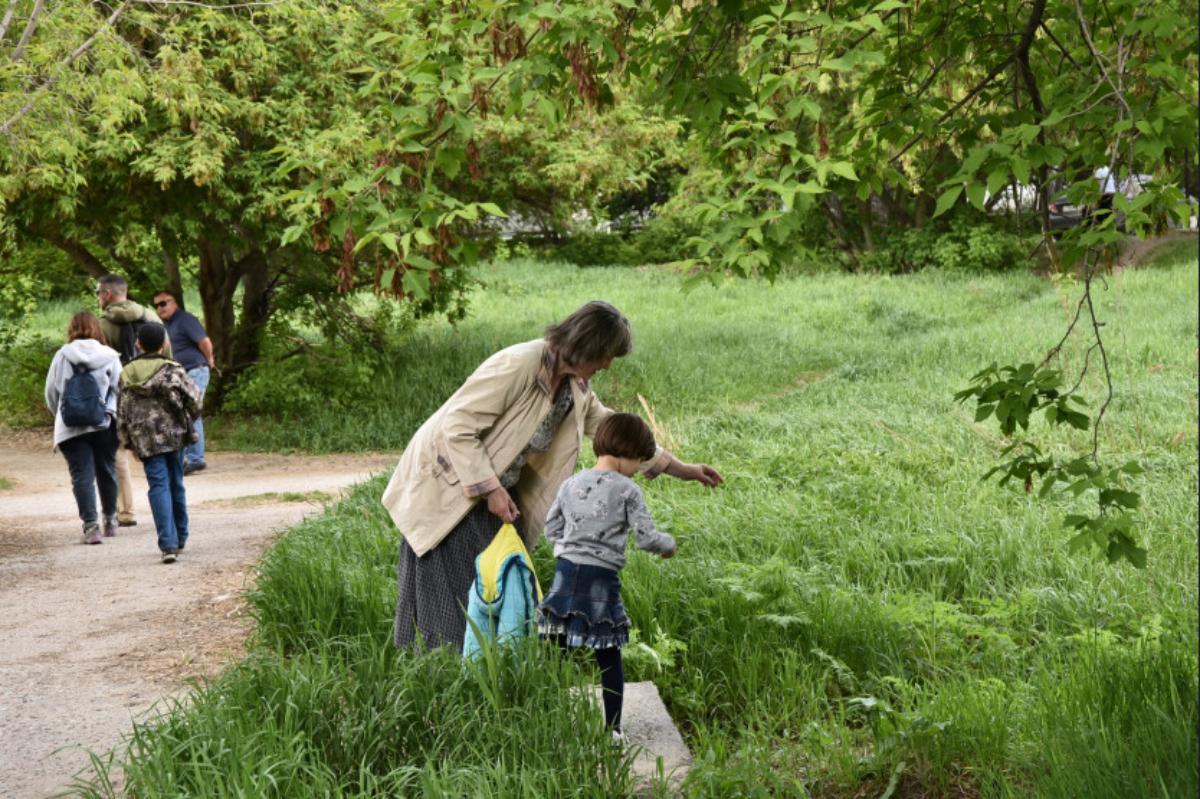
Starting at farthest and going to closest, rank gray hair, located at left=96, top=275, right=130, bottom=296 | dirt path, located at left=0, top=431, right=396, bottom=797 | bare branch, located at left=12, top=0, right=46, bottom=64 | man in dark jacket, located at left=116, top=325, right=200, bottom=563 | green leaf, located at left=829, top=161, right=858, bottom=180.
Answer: gray hair, located at left=96, top=275, right=130, bottom=296, man in dark jacket, located at left=116, top=325, right=200, bottom=563, bare branch, located at left=12, top=0, right=46, bottom=64, dirt path, located at left=0, top=431, right=396, bottom=797, green leaf, located at left=829, top=161, right=858, bottom=180

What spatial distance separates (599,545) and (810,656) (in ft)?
5.35

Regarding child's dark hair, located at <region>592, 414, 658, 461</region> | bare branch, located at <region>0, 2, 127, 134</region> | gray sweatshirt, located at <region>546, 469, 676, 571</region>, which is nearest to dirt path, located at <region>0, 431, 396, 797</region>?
gray sweatshirt, located at <region>546, 469, 676, 571</region>

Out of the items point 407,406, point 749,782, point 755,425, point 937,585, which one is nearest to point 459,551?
point 749,782

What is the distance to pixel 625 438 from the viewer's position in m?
4.64

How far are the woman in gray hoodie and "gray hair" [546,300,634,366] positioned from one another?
17.3 feet

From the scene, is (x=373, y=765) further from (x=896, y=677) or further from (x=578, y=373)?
(x=896, y=677)

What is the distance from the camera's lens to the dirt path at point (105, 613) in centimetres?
532

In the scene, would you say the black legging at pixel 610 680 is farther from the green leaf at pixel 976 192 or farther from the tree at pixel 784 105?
the green leaf at pixel 976 192

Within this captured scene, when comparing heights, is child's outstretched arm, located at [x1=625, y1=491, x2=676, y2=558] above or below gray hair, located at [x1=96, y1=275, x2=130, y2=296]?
below

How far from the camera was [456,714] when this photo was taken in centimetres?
421

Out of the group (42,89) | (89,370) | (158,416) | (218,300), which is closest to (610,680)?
(158,416)

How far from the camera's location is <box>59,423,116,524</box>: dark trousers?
365 inches

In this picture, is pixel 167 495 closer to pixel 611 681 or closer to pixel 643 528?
pixel 611 681

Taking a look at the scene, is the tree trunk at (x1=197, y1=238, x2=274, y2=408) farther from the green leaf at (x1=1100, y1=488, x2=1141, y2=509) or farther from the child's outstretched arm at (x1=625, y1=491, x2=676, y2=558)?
the green leaf at (x1=1100, y1=488, x2=1141, y2=509)
